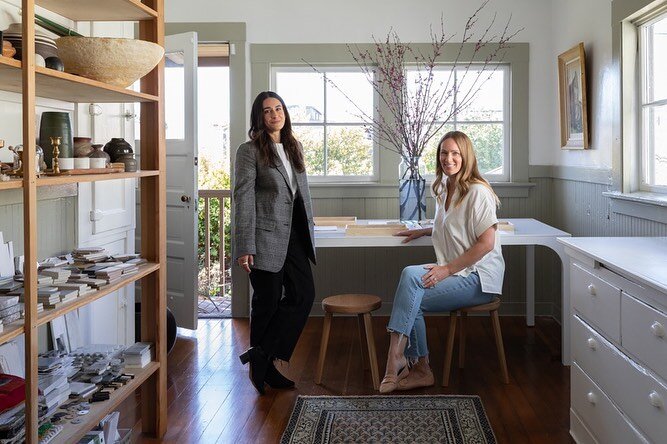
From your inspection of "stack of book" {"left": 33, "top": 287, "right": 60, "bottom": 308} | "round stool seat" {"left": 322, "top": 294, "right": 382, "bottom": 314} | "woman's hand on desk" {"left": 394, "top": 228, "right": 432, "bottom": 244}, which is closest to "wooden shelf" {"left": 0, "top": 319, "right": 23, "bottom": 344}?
"stack of book" {"left": 33, "top": 287, "right": 60, "bottom": 308}

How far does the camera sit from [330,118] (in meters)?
5.34

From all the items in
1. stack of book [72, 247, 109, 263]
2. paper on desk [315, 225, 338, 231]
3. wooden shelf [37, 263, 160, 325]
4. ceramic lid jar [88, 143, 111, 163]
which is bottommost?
wooden shelf [37, 263, 160, 325]

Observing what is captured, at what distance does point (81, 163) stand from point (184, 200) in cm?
218

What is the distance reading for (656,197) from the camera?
3.45 metres

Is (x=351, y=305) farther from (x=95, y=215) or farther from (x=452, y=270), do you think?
(x=95, y=215)

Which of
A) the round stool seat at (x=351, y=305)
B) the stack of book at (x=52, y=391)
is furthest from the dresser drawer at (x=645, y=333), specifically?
the stack of book at (x=52, y=391)

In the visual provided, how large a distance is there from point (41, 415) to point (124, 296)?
1556 mm

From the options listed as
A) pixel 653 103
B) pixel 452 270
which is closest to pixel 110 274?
pixel 452 270

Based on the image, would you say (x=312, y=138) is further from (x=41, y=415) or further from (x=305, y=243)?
(x=41, y=415)

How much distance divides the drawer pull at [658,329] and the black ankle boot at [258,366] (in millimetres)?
2004

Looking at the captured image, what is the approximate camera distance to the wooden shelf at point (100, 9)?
2.74 m

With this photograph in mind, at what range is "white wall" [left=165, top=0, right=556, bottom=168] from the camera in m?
5.15

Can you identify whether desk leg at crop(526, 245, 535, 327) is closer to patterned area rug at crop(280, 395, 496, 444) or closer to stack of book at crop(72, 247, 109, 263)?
patterned area rug at crop(280, 395, 496, 444)

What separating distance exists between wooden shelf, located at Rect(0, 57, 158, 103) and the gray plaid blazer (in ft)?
2.32
